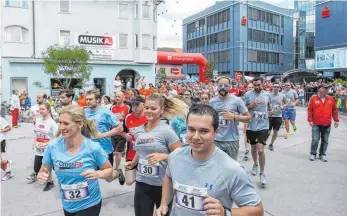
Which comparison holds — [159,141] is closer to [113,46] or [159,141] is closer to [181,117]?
[181,117]

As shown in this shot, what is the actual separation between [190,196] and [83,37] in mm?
26686

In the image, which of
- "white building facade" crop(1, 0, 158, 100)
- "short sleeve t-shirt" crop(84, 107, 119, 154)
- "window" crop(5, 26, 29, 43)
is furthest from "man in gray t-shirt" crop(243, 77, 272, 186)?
"window" crop(5, 26, 29, 43)

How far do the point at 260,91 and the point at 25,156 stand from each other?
628cm

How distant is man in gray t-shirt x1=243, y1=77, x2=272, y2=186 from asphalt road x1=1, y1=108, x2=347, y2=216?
446 mm

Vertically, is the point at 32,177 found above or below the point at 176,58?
below

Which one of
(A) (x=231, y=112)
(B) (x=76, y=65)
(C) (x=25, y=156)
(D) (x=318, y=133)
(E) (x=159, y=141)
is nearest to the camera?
(E) (x=159, y=141)

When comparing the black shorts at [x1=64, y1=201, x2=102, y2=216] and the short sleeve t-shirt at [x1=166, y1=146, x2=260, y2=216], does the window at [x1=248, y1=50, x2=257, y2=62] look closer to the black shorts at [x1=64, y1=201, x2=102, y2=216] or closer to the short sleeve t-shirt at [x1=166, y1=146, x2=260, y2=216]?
the black shorts at [x1=64, y1=201, x2=102, y2=216]

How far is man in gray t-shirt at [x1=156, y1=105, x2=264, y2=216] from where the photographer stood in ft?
6.58

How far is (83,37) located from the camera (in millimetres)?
26828

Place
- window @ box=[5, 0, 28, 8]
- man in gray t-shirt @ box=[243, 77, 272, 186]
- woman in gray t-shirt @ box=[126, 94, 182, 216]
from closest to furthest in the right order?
woman in gray t-shirt @ box=[126, 94, 182, 216], man in gray t-shirt @ box=[243, 77, 272, 186], window @ box=[5, 0, 28, 8]

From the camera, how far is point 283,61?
6059 centimetres

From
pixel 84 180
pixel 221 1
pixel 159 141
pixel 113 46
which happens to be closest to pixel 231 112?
pixel 159 141

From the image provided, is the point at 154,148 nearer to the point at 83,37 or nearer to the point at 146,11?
the point at 83,37

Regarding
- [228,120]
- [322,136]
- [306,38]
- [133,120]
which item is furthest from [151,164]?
[306,38]
